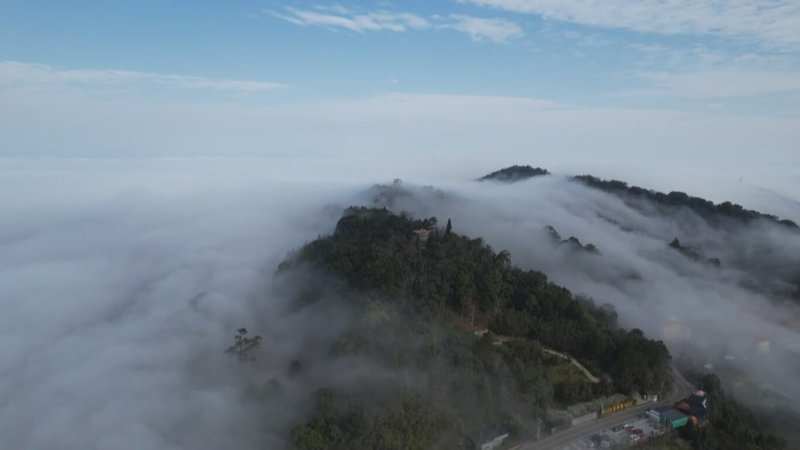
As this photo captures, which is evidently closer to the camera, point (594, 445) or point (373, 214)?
point (594, 445)

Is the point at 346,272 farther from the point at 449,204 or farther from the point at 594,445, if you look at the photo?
the point at 449,204

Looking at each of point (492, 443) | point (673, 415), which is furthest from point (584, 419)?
point (492, 443)

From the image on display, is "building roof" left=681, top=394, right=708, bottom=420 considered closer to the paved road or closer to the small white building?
the paved road

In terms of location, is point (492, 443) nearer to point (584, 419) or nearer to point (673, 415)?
point (584, 419)

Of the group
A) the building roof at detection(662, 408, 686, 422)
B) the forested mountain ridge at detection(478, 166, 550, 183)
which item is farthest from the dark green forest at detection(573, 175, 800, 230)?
the building roof at detection(662, 408, 686, 422)

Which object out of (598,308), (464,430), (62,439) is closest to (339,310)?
(464,430)

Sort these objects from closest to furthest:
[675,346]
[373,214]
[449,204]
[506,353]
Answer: [506,353]
[675,346]
[373,214]
[449,204]

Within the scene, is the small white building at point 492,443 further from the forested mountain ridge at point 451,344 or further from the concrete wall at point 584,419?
the concrete wall at point 584,419

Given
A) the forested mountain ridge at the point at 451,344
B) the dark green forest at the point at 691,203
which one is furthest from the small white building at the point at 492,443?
the dark green forest at the point at 691,203
